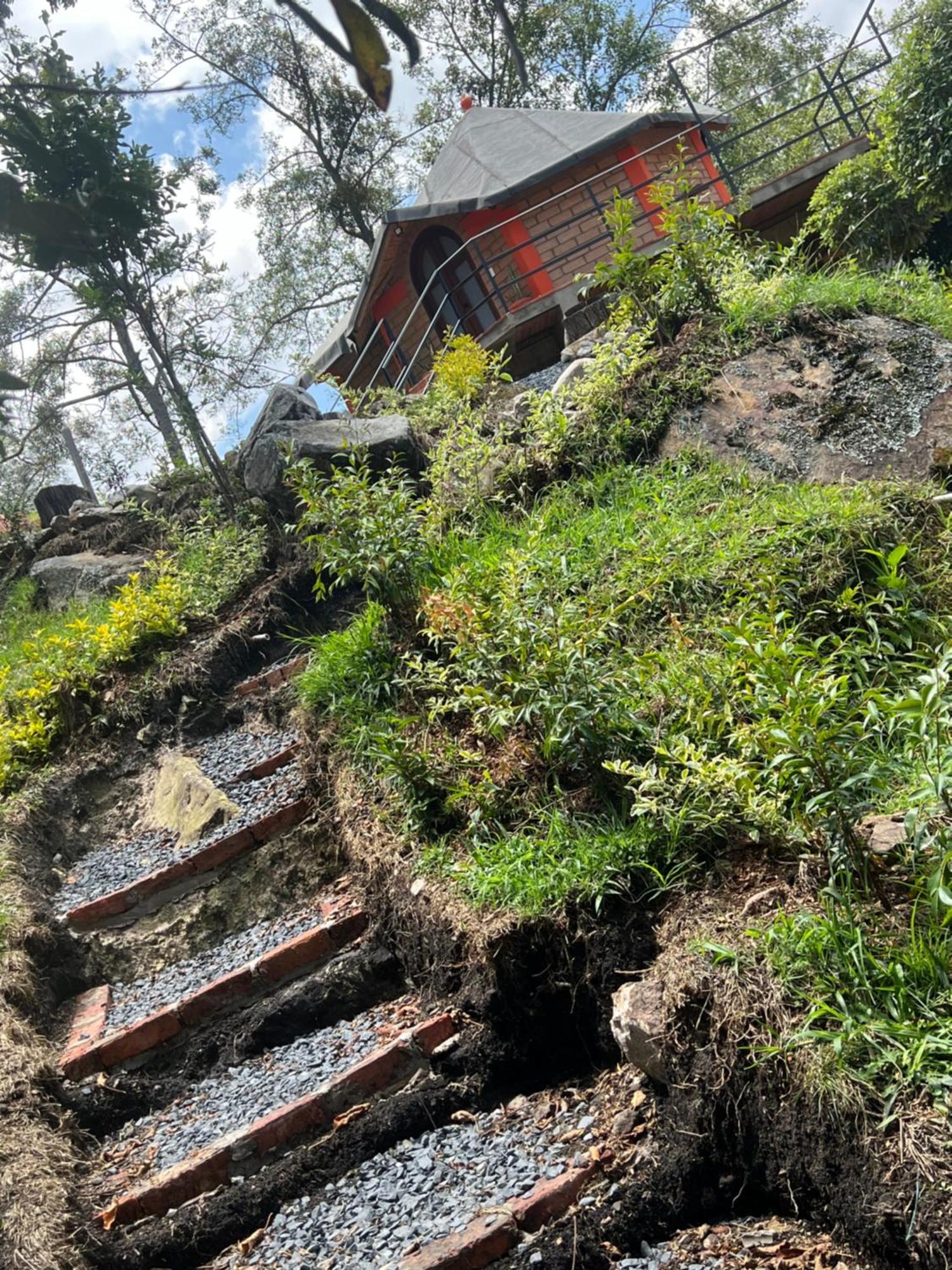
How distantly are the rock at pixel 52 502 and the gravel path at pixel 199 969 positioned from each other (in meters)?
9.31

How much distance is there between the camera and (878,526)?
4.26 meters

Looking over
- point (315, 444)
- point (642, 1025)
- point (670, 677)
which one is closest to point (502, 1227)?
point (642, 1025)

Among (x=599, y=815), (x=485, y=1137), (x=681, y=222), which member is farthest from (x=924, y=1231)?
(x=681, y=222)

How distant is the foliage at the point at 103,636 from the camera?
6414mm

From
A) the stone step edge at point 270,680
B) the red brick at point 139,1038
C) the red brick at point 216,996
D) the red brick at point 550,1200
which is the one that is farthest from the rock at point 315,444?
the red brick at point 550,1200

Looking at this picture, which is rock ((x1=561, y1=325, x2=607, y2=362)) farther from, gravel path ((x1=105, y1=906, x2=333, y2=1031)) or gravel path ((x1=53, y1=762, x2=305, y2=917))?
gravel path ((x1=105, y1=906, x2=333, y2=1031))

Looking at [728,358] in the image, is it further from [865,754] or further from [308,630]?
[865,754]

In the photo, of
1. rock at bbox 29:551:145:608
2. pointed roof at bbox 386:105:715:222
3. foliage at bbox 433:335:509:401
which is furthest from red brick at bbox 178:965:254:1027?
pointed roof at bbox 386:105:715:222

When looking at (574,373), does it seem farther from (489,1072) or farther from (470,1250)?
(470,1250)

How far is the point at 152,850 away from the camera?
5.41 m

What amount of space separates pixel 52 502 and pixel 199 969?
32.1 feet

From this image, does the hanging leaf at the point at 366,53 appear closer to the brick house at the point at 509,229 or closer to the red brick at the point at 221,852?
the red brick at the point at 221,852

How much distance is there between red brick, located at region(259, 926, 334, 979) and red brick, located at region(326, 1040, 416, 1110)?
0.71 metres

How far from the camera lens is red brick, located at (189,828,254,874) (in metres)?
4.97
